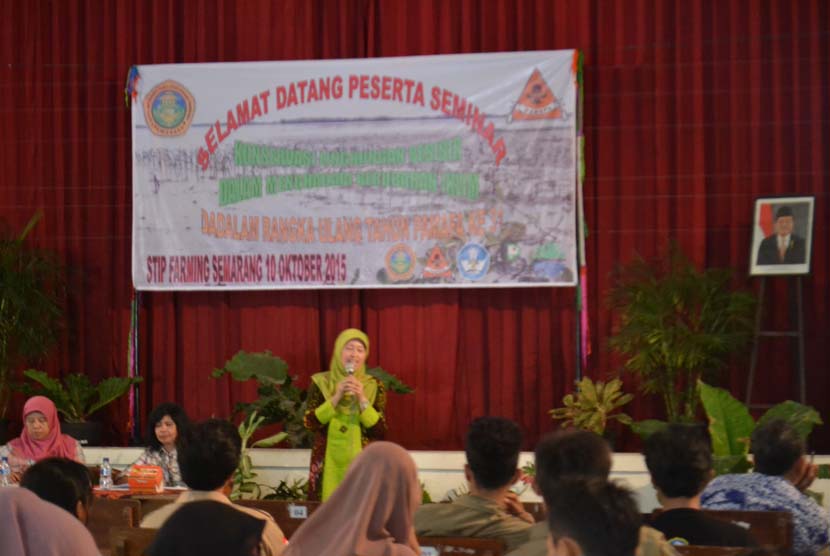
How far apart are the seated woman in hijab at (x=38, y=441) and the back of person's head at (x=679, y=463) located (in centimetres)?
379

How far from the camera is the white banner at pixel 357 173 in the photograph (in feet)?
23.6

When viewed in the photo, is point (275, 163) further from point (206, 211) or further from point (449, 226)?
point (449, 226)

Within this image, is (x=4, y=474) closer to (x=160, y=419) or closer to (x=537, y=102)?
(x=160, y=419)

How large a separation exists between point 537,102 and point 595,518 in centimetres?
546

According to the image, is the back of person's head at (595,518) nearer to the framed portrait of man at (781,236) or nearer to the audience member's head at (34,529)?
the audience member's head at (34,529)

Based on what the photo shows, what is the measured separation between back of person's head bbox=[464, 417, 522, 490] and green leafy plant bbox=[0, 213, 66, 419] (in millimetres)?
4979

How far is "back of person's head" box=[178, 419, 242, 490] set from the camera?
3.08m

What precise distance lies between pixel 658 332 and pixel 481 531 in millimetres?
3732

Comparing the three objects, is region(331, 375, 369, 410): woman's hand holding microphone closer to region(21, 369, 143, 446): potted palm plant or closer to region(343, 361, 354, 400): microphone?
region(343, 361, 354, 400): microphone

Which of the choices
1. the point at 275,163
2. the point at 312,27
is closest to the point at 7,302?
the point at 275,163

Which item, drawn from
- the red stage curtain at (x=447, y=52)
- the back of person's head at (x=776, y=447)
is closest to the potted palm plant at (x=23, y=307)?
the red stage curtain at (x=447, y=52)

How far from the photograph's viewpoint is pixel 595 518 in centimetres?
189

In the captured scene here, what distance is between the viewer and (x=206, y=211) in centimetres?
761

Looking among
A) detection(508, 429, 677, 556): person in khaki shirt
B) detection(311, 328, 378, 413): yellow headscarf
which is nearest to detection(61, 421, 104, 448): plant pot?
detection(311, 328, 378, 413): yellow headscarf
